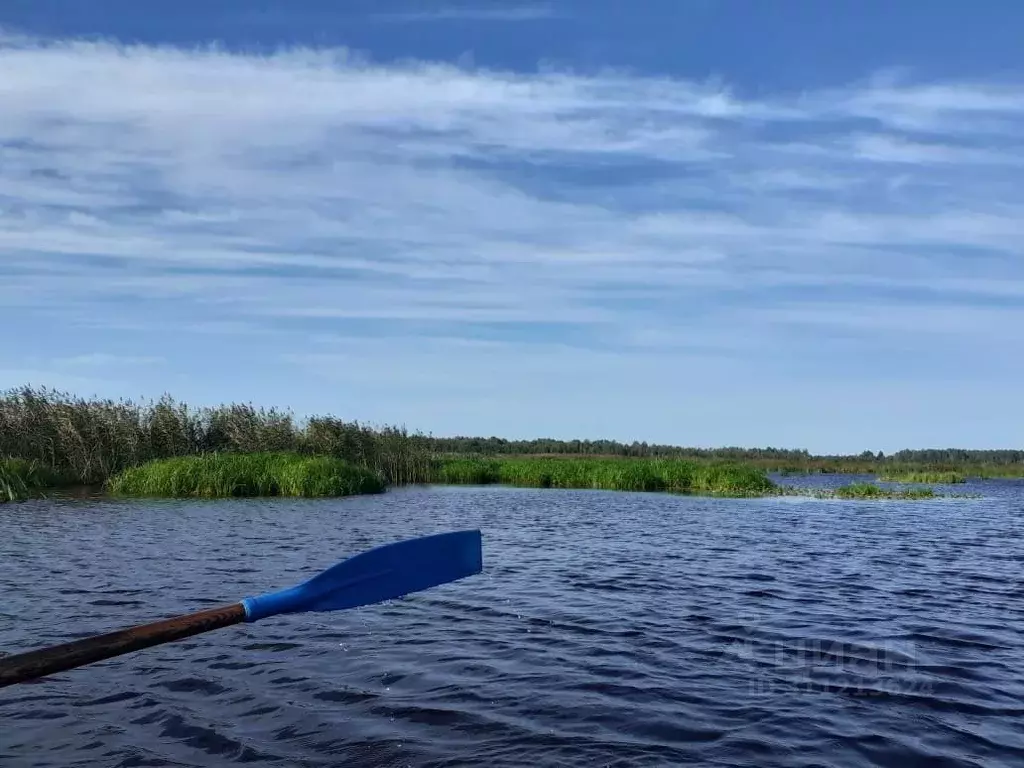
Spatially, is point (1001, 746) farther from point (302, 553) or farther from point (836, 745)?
point (302, 553)

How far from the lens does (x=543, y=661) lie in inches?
339

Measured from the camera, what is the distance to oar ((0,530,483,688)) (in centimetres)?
398

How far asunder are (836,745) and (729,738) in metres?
0.81

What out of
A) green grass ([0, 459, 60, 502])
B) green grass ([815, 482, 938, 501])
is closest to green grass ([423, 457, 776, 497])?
green grass ([815, 482, 938, 501])

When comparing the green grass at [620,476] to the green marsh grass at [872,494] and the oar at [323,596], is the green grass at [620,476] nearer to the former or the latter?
the green marsh grass at [872,494]

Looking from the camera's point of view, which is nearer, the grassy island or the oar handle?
the oar handle

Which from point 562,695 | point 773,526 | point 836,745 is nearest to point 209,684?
point 562,695

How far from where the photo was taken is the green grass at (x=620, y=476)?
42.6 meters

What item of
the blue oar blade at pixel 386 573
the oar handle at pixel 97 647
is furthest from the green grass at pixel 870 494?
the oar handle at pixel 97 647

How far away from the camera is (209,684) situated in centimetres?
775

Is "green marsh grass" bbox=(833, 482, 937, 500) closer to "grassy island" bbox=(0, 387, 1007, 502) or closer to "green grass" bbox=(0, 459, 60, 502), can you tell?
"grassy island" bbox=(0, 387, 1007, 502)

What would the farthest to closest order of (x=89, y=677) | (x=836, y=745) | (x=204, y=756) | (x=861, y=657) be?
(x=861, y=657)
(x=89, y=677)
(x=836, y=745)
(x=204, y=756)

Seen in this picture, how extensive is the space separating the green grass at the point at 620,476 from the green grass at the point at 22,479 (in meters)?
21.5

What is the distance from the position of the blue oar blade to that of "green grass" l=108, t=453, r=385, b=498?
27.1m
